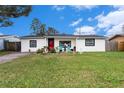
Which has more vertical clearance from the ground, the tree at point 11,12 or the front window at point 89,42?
the tree at point 11,12

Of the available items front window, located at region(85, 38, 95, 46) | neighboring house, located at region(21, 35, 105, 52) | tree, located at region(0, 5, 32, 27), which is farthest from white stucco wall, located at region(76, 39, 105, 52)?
tree, located at region(0, 5, 32, 27)

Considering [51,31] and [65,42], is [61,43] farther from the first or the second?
[51,31]

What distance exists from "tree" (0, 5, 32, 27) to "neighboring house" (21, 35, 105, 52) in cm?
428

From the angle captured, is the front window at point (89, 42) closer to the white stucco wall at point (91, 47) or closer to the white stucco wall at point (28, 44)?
the white stucco wall at point (91, 47)

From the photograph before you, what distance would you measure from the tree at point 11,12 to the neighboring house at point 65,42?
169 inches

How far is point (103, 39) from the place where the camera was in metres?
35.3

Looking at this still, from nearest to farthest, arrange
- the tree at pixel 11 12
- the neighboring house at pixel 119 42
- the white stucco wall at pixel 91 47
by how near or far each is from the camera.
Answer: the tree at pixel 11 12 → the white stucco wall at pixel 91 47 → the neighboring house at pixel 119 42

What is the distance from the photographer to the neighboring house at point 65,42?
3491 cm

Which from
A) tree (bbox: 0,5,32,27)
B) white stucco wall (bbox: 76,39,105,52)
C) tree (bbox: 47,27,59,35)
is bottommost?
white stucco wall (bbox: 76,39,105,52)

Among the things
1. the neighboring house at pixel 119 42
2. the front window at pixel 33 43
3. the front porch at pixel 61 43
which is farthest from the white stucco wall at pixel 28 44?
the neighboring house at pixel 119 42

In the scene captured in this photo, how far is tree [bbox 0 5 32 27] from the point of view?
29.2m

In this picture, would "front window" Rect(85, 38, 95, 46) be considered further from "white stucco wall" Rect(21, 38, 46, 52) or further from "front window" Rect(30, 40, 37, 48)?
"front window" Rect(30, 40, 37, 48)
